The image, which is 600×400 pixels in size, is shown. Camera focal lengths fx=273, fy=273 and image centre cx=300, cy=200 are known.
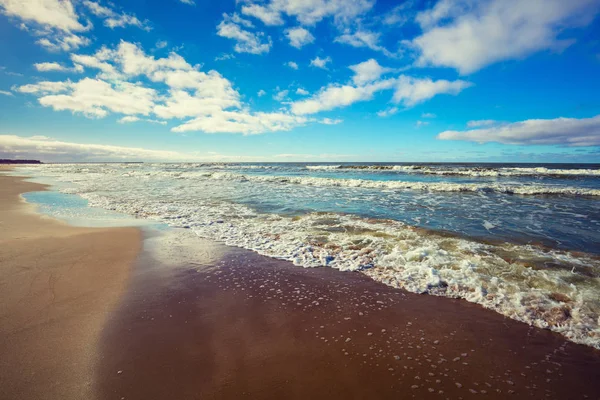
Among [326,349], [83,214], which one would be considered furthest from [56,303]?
[83,214]

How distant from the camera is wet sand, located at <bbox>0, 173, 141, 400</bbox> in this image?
267cm

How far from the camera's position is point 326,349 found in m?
3.06

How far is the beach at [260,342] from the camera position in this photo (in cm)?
258

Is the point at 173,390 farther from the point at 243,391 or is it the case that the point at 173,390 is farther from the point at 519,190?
the point at 519,190

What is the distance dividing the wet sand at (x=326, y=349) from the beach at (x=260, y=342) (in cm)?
1

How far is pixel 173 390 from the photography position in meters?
2.54

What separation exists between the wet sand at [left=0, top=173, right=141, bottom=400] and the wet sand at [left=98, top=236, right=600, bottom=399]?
263mm

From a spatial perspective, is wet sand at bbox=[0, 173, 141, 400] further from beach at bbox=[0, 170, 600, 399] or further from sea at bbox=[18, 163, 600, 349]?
sea at bbox=[18, 163, 600, 349]

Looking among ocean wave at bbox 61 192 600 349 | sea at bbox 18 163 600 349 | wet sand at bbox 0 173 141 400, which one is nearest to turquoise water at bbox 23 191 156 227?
sea at bbox 18 163 600 349

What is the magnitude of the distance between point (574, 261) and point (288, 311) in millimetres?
6095

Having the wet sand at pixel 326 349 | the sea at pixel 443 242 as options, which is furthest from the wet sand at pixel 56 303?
the sea at pixel 443 242

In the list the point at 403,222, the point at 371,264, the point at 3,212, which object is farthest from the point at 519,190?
the point at 3,212

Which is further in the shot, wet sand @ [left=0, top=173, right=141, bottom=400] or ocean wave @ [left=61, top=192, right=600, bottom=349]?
ocean wave @ [left=61, top=192, right=600, bottom=349]

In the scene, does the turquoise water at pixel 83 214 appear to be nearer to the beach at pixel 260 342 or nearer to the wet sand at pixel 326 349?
the beach at pixel 260 342
